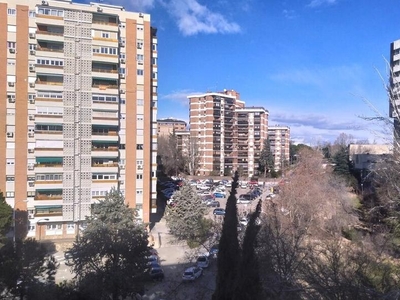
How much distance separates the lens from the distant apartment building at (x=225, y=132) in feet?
110

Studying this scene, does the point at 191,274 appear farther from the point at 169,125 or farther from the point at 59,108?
the point at 169,125

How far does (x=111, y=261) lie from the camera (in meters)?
8.84

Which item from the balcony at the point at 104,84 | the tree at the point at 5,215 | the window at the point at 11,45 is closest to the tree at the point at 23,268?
the tree at the point at 5,215

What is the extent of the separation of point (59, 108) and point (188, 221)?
22.8ft

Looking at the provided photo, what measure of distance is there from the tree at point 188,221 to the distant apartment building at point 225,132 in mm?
18413

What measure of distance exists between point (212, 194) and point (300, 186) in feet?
35.7

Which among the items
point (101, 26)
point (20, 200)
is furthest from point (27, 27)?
point (20, 200)

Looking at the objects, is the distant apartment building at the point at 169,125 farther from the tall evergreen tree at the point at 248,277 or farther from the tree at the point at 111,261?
the tall evergreen tree at the point at 248,277

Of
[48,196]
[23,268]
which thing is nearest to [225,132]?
[48,196]

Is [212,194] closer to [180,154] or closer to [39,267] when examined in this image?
[180,154]

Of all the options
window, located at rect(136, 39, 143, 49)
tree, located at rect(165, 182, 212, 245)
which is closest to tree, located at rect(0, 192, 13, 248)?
tree, located at rect(165, 182, 212, 245)

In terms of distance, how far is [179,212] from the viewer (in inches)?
590

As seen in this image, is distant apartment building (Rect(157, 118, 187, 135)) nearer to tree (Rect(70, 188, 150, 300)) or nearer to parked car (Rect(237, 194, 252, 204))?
parked car (Rect(237, 194, 252, 204))

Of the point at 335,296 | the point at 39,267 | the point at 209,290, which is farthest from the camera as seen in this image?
the point at 209,290
